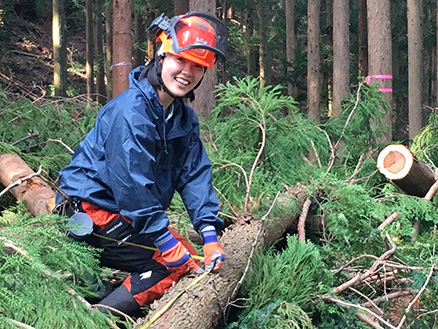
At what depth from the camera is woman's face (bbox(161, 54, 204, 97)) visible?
2.71 m

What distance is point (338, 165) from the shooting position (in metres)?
4.74

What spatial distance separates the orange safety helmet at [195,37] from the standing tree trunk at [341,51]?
8.73 meters

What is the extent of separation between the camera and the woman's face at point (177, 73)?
2.71 m

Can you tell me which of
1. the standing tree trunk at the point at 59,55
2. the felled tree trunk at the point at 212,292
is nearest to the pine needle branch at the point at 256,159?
the felled tree trunk at the point at 212,292

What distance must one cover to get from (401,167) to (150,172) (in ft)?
8.28

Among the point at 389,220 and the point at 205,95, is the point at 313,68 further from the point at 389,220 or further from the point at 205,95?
the point at 389,220

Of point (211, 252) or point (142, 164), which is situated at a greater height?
point (142, 164)

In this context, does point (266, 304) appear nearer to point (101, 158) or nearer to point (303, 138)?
point (101, 158)

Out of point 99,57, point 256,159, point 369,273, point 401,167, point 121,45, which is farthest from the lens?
point 99,57

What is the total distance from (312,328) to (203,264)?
0.61 metres

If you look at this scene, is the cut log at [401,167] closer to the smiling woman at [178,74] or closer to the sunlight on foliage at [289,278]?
the sunlight on foliage at [289,278]

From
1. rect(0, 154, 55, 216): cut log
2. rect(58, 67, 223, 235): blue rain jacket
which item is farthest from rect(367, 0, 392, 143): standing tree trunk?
rect(58, 67, 223, 235): blue rain jacket

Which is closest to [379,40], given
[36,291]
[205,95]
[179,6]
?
[205,95]

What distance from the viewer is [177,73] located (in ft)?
8.90
